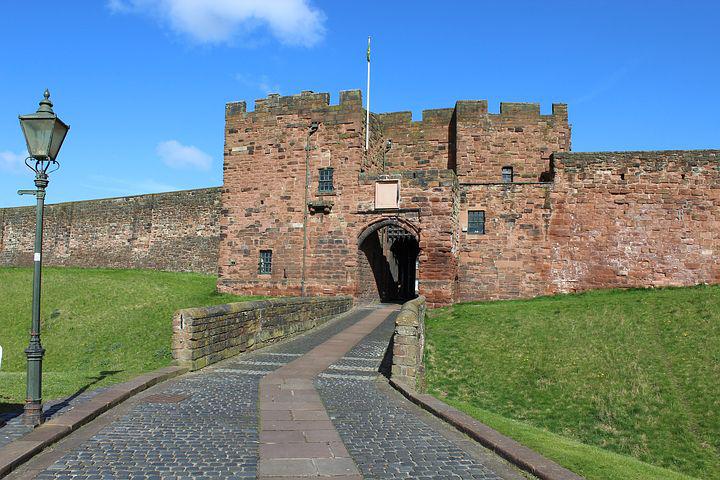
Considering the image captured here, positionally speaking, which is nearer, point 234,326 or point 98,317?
point 234,326

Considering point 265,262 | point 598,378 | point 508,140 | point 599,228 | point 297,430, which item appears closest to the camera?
point 297,430

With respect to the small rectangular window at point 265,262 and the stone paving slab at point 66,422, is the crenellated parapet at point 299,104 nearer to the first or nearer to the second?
the small rectangular window at point 265,262

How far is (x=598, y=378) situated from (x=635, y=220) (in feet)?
38.7

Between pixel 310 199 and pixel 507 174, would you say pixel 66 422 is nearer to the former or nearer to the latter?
pixel 310 199

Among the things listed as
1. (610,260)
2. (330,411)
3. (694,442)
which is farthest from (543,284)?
(330,411)

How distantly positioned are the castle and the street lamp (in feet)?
51.2

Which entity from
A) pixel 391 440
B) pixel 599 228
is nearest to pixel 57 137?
pixel 391 440

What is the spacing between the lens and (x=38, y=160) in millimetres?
6957

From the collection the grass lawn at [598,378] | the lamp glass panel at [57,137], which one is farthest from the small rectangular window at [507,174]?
the lamp glass panel at [57,137]

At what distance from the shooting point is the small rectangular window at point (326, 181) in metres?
23.2

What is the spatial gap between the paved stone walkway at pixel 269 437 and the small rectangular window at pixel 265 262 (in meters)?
13.9

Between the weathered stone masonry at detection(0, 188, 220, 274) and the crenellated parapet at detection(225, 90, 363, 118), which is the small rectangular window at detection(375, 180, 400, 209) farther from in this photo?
the weathered stone masonry at detection(0, 188, 220, 274)

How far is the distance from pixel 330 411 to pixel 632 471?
12.0 feet

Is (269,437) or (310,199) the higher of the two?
(310,199)
